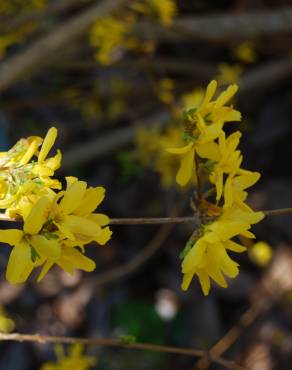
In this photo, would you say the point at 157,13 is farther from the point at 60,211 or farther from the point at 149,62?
the point at 60,211

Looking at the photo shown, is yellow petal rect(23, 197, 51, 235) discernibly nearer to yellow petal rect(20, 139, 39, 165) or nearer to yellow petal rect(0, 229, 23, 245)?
yellow petal rect(0, 229, 23, 245)

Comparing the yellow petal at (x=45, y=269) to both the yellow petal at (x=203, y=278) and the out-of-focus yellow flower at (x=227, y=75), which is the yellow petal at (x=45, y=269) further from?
the out-of-focus yellow flower at (x=227, y=75)

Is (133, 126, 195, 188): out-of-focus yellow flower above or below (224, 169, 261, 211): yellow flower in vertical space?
below

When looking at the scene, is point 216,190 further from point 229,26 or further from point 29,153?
point 229,26

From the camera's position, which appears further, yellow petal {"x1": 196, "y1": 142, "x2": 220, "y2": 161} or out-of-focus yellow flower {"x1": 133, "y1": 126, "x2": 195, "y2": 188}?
Answer: out-of-focus yellow flower {"x1": 133, "y1": 126, "x2": 195, "y2": 188}

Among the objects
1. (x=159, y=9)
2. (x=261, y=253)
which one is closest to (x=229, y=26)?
(x=159, y=9)

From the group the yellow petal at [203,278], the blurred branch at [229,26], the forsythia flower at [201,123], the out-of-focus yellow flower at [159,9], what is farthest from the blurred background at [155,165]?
the yellow petal at [203,278]

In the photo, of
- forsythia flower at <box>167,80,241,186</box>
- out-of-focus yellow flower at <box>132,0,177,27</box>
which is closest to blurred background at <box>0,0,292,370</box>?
out-of-focus yellow flower at <box>132,0,177,27</box>
